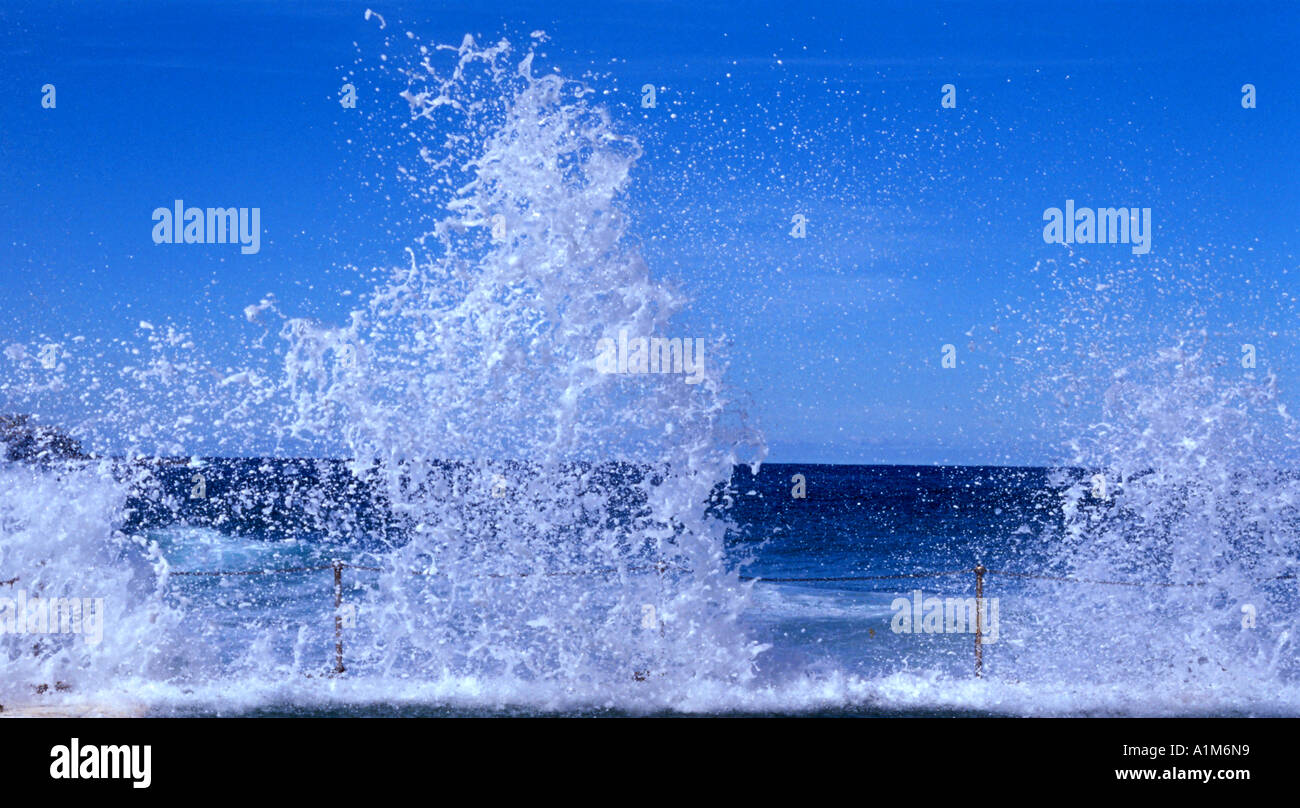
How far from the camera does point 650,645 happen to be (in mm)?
7582

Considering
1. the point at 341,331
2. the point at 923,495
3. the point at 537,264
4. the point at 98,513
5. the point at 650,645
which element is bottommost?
the point at 923,495

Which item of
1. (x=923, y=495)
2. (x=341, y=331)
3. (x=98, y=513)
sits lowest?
(x=923, y=495)

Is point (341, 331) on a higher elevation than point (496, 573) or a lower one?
higher

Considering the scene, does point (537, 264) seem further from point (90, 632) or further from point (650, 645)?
point (90, 632)

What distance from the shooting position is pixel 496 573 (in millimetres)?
8242

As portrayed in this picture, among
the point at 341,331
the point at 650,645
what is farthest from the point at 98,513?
the point at 650,645
